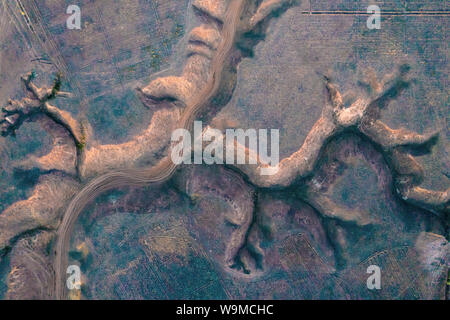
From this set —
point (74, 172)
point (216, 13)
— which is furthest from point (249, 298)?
point (216, 13)

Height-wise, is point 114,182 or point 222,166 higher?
point 222,166

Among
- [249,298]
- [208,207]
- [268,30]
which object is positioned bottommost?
[249,298]

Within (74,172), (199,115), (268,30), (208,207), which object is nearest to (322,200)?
(208,207)

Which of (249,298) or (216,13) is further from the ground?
(216,13)

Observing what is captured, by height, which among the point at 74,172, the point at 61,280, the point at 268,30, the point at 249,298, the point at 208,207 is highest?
the point at 268,30

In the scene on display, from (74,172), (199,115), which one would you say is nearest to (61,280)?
(74,172)

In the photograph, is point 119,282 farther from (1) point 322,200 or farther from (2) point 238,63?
(2) point 238,63

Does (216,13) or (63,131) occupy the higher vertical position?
(216,13)

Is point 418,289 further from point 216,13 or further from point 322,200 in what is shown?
point 216,13
